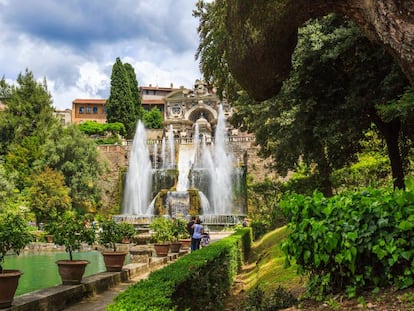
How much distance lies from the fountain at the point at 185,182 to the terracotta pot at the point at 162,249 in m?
19.0

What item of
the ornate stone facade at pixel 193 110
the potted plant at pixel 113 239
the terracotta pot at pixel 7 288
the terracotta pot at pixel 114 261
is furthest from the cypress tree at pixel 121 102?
the terracotta pot at pixel 7 288

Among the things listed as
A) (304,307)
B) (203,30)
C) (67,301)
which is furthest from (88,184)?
(304,307)

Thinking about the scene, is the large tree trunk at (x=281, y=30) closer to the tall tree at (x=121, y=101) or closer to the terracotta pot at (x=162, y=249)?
the terracotta pot at (x=162, y=249)

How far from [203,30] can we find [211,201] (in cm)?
3194

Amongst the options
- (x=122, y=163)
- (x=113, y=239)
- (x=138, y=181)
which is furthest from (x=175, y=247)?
(x=122, y=163)

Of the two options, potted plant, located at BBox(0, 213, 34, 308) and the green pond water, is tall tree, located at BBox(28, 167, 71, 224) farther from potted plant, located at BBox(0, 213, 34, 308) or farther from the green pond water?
potted plant, located at BBox(0, 213, 34, 308)

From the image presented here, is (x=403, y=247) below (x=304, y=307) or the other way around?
the other way around

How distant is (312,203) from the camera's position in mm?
5250

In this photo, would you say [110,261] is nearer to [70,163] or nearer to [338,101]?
[338,101]

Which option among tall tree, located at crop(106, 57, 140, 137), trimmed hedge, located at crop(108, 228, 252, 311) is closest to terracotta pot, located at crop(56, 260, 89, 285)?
trimmed hedge, located at crop(108, 228, 252, 311)

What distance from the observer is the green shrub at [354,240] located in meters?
4.52

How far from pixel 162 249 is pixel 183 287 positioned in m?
9.32

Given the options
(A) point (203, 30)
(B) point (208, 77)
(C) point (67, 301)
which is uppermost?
(A) point (203, 30)

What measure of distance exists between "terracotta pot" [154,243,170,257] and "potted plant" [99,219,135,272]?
1.69 meters
